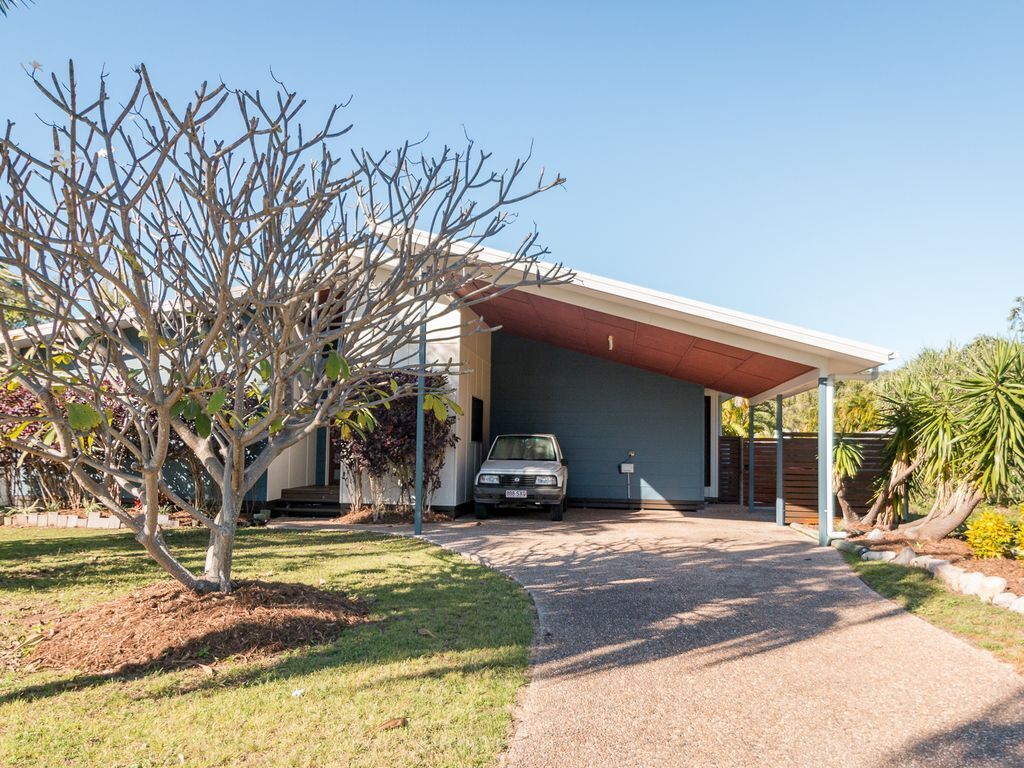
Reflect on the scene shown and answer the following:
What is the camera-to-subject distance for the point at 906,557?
871 centimetres

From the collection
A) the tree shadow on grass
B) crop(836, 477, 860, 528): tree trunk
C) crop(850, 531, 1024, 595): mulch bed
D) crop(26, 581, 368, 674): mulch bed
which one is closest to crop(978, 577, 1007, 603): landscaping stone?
crop(850, 531, 1024, 595): mulch bed

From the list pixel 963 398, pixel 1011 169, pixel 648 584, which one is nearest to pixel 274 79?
pixel 648 584

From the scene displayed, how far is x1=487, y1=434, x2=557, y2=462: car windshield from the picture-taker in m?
14.6

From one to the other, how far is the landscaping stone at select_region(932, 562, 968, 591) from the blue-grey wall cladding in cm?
870

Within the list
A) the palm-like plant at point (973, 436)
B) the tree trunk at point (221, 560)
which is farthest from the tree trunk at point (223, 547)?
the palm-like plant at point (973, 436)

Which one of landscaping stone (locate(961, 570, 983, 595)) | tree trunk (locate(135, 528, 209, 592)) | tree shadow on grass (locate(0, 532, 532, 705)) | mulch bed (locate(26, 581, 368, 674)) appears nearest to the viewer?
tree shadow on grass (locate(0, 532, 532, 705))

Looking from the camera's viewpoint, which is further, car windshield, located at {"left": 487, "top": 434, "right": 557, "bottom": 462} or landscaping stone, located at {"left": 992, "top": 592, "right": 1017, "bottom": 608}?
car windshield, located at {"left": 487, "top": 434, "right": 557, "bottom": 462}

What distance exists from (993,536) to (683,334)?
477cm

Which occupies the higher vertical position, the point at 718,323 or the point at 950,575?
the point at 718,323

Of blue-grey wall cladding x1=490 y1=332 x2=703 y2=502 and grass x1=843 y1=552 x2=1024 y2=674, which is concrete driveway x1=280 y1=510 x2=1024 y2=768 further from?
blue-grey wall cladding x1=490 y1=332 x2=703 y2=502

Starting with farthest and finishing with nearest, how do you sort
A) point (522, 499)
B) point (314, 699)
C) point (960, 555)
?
point (522, 499), point (960, 555), point (314, 699)

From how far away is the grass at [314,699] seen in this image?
3.32 m

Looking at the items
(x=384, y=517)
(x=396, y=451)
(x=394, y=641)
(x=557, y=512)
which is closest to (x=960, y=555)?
(x=557, y=512)

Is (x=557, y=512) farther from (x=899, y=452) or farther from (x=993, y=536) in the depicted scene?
(x=993, y=536)
